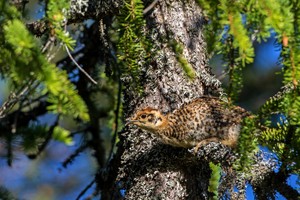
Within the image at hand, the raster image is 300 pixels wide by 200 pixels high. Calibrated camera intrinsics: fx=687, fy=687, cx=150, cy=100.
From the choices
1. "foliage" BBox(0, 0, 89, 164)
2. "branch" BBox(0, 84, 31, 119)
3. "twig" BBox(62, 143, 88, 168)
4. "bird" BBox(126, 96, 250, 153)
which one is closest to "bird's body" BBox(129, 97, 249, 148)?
"bird" BBox(126, 96, 250, 153)

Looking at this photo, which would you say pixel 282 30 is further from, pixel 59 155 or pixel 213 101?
pixel 59 155

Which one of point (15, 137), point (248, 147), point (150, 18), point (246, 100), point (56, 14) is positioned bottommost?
point (15, 137)

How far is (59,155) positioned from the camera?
5816 millimetres

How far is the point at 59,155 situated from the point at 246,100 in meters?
1.64

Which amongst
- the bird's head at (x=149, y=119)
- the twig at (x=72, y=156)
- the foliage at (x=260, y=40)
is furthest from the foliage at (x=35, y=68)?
the twig at (x=72, y=156)

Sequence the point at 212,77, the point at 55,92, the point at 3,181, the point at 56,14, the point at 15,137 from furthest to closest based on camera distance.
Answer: the point at 3,181 < the point at 212,77 < the point at 15,137 < the point at 56,14 < the point at 55,92

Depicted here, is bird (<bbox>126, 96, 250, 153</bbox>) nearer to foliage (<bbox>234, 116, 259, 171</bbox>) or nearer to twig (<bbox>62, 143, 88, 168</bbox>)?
foliage (<bbox>234, 116, 259, 171</bbox>)

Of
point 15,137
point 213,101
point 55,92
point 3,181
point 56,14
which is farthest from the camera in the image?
point 3,181

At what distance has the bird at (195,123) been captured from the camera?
2.89 m

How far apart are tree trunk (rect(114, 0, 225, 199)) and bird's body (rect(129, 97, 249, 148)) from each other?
3.6 inches

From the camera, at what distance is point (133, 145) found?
10.5 ft

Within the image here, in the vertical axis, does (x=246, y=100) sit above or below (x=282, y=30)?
above

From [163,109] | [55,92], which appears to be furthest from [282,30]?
[163,109]

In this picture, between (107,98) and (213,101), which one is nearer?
(213,101)
